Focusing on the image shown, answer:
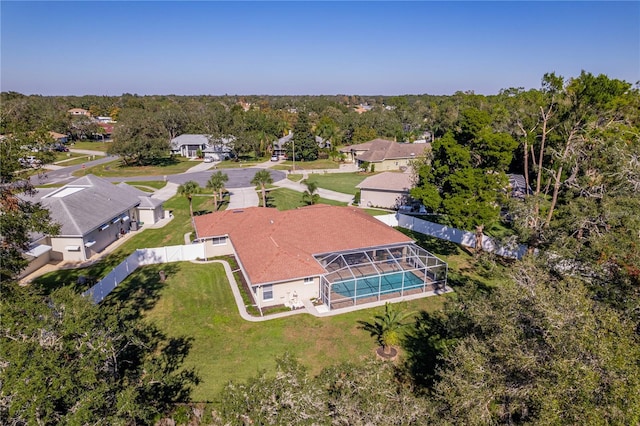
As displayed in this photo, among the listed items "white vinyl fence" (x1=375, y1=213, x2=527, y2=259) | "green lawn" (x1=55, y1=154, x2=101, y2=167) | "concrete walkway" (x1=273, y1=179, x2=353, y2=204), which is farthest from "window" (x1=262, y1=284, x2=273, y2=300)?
"green lawn" (x1=55, y1=154, x2=101, y2=167)

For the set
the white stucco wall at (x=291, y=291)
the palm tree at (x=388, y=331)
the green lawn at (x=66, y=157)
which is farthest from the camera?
the green lawn at (x=66, y=157)

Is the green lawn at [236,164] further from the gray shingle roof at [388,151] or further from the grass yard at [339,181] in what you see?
the gray shingle roof at [388,151]

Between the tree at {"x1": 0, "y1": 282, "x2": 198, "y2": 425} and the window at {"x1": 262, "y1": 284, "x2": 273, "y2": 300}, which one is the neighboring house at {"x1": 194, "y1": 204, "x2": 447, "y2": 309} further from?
the tree at {"x1": 0, "y1": 282, "x2": 198, "y2": 425}

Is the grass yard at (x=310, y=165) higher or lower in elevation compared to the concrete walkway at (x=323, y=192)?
higher

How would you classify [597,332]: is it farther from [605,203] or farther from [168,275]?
[168,275]

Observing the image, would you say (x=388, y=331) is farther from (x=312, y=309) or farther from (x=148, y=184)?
(x=148, y=184)

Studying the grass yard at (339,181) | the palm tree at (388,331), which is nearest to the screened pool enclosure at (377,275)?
the palm tree at (388,331)

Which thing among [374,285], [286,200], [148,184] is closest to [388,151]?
[286,200]
